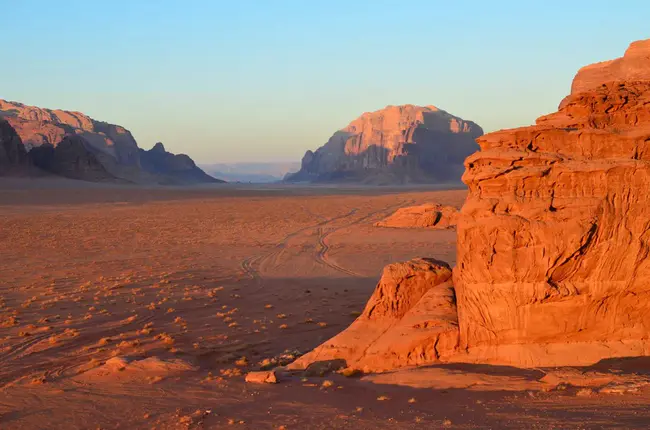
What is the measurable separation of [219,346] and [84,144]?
109790 mm

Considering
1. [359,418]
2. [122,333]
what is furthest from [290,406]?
[122,333]

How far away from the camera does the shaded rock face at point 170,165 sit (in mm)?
153875

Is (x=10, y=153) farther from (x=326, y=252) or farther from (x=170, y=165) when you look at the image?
(x=326, y=252)

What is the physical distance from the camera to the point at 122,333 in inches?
522

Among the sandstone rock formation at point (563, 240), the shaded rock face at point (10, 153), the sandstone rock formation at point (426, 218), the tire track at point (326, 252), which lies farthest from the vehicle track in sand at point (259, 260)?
the shaded rock face at point (10, 153)

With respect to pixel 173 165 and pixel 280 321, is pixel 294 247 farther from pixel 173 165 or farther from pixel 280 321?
pixel 173 165

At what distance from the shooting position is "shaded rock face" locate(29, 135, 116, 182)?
93.4 metres

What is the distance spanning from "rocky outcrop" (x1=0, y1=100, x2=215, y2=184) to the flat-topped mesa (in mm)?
93825

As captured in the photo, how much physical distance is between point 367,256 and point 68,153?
8226cm

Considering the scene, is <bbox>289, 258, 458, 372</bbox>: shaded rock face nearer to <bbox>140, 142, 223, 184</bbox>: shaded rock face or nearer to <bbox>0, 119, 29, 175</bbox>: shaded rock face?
<bbox>0, 119, 29, 175</bbox>: shaded rock face

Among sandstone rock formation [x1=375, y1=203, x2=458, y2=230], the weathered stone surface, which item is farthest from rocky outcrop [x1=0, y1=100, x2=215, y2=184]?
the weathered stone surface

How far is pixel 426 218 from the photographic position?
3300 cm

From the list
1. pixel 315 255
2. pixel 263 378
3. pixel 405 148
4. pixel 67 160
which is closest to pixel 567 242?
pixel 263 378

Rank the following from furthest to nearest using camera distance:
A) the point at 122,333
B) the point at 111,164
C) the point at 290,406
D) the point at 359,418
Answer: the point at 111,164 < the point at 122,333 < the point at 290,406 < the point at 359,418
